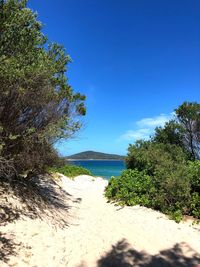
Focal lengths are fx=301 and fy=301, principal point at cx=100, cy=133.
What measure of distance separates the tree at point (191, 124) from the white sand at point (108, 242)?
36.4 ft

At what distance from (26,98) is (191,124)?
1460 cm

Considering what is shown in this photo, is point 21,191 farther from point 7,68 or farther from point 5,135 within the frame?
point 7,68

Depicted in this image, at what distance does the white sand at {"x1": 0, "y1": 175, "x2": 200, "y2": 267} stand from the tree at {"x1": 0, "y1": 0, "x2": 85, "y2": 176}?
198 cm

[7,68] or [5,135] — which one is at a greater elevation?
[7,68]

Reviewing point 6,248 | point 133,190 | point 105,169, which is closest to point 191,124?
point 133,190

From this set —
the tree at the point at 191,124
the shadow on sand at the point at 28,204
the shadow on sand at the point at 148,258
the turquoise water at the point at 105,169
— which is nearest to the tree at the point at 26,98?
the shadow on sand at the point at 28,204

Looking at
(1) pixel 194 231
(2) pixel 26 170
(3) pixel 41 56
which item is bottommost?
(1) pixel 194 231

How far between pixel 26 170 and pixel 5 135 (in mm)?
1980

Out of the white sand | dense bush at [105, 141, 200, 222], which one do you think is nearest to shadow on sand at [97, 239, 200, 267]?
the white sand

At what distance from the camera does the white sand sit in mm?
6762

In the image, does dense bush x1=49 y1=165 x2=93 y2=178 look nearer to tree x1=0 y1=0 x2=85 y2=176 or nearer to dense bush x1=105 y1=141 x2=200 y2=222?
dense bush x1=105 y1=141 x2=200 y2=222

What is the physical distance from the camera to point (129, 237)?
27.4ft

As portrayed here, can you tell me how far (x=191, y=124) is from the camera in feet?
67.8

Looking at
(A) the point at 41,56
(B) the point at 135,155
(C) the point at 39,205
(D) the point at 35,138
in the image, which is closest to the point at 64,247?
(C) the point at 39,205
